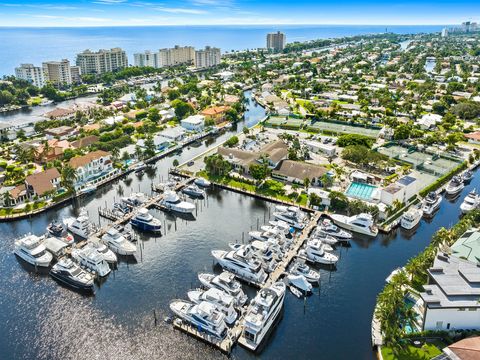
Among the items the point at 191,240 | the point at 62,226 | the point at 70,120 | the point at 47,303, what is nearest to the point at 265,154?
the point at 191,240

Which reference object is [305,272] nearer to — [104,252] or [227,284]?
[227,284]

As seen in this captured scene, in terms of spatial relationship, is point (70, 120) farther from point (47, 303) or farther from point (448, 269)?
point (448, 269)

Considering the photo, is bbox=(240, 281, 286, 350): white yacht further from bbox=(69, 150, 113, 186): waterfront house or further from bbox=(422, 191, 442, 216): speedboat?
bbox=(69, 150, 113, 186): waterfront house

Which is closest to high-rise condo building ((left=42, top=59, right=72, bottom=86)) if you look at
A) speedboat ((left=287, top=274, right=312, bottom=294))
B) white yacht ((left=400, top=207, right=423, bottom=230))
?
white yacht ((left=400, top=207, right=423, bottom=230))

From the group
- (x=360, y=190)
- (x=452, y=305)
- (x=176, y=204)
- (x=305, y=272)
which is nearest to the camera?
(x=452, y=305)

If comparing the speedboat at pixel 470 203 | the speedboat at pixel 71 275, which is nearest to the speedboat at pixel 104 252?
the speedboat at pixel 71 275

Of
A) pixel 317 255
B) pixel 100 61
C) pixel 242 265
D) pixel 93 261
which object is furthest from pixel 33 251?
pixel 100 61
